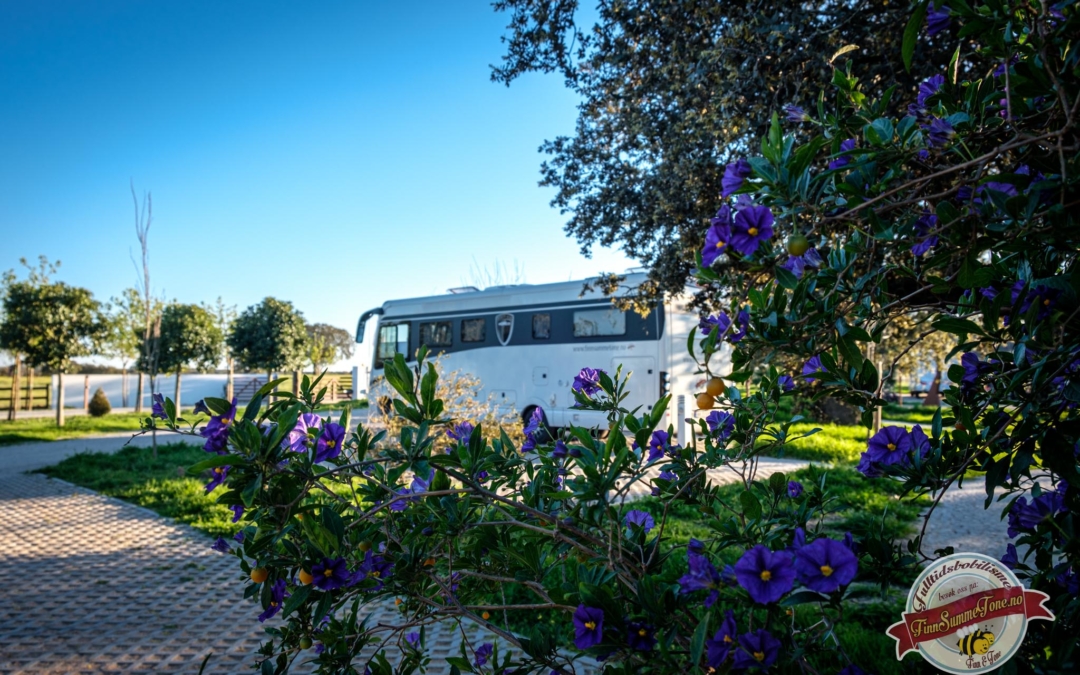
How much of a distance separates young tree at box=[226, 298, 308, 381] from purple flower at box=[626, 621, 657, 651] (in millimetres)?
23502

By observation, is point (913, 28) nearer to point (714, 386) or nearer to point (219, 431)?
point (714, 386)

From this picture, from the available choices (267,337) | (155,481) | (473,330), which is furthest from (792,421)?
(267,337)

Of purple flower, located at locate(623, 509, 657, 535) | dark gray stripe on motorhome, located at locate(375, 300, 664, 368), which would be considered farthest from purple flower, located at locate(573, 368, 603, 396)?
dark gray stripe on motorhome, located at locate(375, 300, 664, 368)

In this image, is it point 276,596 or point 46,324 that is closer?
point 276,596

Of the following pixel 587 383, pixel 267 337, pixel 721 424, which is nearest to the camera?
pixel 721 424

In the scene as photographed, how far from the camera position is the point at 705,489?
5.40 ft

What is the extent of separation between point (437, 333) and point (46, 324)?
31.5 ft

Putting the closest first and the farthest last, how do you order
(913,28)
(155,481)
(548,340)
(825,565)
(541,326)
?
(825,565) → (913,28) → (155,481) → (548,340) → (541,326)

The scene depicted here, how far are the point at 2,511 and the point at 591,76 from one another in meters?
7.30

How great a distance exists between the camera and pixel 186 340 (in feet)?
63.9

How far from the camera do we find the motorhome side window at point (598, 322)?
10.9 meters

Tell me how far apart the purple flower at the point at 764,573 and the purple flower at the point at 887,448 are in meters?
0.43

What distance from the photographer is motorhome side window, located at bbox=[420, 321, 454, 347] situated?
12.9m

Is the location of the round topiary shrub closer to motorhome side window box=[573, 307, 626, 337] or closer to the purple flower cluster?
motorhome side window box=[573, 307, 626, 337]
